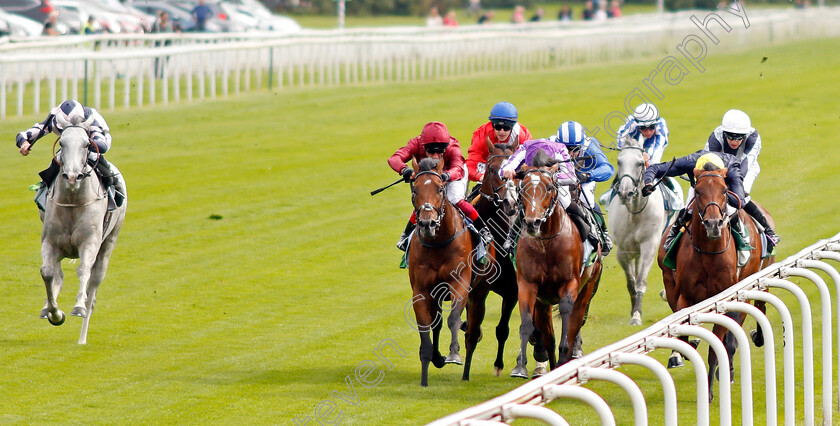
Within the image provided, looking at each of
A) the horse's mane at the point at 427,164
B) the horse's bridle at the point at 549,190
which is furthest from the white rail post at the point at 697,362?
the horse's mane at the point at 427,164

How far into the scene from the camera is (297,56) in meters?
25.7

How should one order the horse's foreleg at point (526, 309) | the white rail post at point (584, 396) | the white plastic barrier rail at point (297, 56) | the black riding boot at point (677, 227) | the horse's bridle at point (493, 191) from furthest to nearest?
the white plastic barrier rail at point (297, 56), the horse's bridle at point (493, 191), the black riding boot at point (677, 227), the horse's foreleg at point (526, 309), the white rail post at point (584, 396)

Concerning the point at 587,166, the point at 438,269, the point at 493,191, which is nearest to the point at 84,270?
the point at 438,269

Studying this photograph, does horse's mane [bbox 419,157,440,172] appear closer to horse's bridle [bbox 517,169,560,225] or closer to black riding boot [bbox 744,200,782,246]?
horse's bridle [bbox 517,169,560,225]

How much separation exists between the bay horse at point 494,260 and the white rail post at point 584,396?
421cm

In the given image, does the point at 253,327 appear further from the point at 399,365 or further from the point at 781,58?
the point at 781,58

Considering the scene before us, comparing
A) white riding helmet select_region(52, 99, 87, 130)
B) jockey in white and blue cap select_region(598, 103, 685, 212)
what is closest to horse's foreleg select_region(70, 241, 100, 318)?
white riding helmet select_region(52, 99, 87, 130)

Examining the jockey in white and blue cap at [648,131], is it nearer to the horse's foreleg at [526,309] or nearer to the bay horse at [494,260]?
the bay horse at [494,260]

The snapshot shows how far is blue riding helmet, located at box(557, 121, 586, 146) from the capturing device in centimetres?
845

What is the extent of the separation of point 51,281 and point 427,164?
3269mm

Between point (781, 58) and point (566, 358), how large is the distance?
28.7 metres

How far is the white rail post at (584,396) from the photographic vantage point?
12.6ft

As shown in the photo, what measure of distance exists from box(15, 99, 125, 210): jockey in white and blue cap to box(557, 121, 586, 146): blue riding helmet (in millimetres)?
3327

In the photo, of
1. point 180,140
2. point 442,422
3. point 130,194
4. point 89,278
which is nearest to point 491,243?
point 89,278
